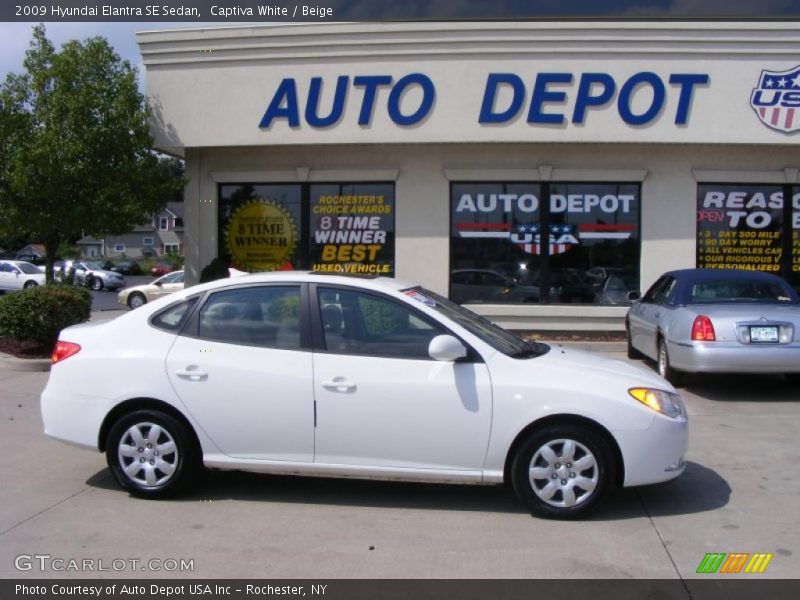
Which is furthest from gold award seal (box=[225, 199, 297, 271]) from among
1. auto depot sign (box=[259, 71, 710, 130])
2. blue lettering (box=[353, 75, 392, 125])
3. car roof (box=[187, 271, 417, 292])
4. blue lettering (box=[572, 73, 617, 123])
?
car roof (box=[187, 271, 417, 292])

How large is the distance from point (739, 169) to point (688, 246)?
62.1 inches

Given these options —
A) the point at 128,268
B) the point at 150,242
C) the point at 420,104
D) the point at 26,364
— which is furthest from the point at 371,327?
the point at 150,242

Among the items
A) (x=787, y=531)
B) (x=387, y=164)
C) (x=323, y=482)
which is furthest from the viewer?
(x=387, y=164)

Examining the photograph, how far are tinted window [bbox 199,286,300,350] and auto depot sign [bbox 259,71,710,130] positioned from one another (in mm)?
8113

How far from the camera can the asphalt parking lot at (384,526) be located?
446 centimetres

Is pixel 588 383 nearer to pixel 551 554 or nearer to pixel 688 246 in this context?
pixel 551 554

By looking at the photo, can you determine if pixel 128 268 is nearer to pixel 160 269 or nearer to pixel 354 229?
pixel 160 269

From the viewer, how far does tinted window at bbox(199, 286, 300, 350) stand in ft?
18.0

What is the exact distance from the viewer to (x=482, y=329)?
19.1 ft

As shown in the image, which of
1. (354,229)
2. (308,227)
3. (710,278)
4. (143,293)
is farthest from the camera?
(143,293)

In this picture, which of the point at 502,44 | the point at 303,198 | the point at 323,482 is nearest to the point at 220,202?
the point at 303,198

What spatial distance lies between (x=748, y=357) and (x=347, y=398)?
214 inches

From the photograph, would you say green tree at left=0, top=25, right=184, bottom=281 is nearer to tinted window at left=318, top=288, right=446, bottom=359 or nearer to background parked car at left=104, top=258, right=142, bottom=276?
tinted window at left=318, top=288, right=446, bottom=359
